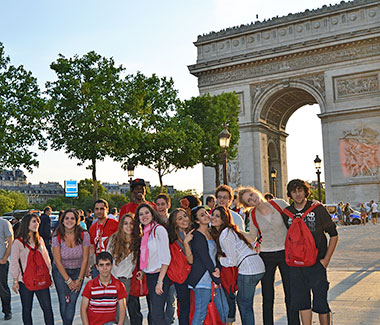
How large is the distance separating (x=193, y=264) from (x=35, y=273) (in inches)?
79.8

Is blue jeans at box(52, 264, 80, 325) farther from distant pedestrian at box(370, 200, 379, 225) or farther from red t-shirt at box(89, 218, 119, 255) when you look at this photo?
distant pedestrian at box(370, 200, 379, 225)

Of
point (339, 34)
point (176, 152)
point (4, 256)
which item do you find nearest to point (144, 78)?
point (176, 152)

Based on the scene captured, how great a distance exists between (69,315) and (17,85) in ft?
53.8

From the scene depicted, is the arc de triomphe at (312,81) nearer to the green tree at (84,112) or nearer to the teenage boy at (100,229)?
the green tree at (84,112)

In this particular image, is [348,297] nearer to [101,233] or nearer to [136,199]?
[136,199]

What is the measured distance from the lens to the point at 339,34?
29.8 m

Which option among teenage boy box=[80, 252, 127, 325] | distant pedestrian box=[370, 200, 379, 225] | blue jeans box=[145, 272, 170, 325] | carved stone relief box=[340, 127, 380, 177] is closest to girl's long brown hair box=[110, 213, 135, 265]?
blue jeans box=[145, 272, 170, 325]

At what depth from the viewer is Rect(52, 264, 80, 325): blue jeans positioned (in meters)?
Result: 5.77

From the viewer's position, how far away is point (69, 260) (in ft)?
19.5

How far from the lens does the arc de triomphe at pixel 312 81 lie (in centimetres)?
2956

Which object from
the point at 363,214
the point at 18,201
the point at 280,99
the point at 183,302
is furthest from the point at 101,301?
the point at 18,201

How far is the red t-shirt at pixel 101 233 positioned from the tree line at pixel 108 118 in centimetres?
1393

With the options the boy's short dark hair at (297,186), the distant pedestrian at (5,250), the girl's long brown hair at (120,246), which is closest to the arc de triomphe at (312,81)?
the distant pedestrian at (5,250)

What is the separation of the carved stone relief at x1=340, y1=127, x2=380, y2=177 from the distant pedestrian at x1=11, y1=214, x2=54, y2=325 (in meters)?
26.5
